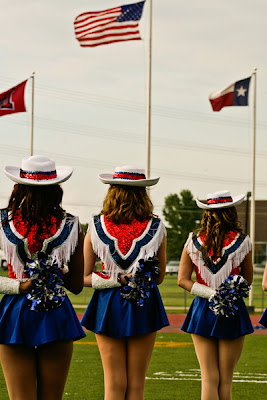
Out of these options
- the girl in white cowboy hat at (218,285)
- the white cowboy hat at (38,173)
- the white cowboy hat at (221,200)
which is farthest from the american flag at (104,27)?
the white cowboy hat at (38,173)

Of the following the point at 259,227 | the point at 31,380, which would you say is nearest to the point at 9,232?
the point at 31,380

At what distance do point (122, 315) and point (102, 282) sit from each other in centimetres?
25

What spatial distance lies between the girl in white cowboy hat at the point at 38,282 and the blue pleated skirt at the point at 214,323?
1501 millimetres

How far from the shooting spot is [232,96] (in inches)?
1051

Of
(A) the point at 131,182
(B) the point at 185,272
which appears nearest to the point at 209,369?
(B) the point at 185,272

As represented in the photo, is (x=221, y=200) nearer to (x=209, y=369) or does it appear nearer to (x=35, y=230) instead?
(x=209, y=369)

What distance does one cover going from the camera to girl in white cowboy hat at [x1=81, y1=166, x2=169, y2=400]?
5199mm

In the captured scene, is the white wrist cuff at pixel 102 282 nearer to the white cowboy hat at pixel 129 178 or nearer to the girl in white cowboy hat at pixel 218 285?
the white cowboy hat at pixel 129 178

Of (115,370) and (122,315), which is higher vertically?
(122,315)

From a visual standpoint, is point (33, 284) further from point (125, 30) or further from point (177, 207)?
point (177, 207)

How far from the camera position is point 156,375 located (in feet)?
38.5

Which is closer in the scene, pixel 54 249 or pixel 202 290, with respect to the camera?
pixel 54 249

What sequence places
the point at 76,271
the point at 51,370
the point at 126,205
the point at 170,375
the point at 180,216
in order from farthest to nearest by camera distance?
the point at 180,216
the point at 170,375
the point at 126,205
the point at 76,271
the point at 51,370

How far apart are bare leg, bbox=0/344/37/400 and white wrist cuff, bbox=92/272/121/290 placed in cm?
92
